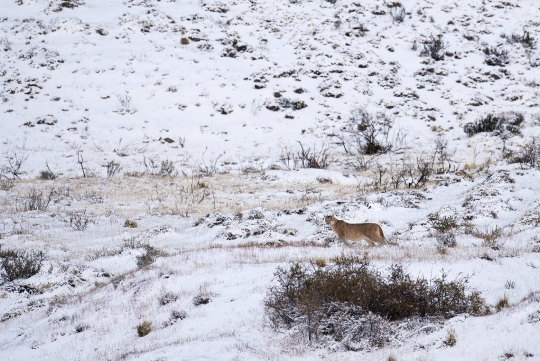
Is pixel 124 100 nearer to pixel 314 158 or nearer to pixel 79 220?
pixel 314 158

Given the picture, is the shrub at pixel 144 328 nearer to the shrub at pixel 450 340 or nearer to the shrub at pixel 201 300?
the shrub at pixel 201 300

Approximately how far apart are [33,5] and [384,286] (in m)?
31.9

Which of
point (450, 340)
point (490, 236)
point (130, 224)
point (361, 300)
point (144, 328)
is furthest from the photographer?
point (130, 224)

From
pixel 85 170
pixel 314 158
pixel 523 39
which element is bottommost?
pixel 85 170

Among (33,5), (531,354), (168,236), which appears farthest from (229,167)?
(33,5)

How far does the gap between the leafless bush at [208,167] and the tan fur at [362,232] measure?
Result: 412 inches

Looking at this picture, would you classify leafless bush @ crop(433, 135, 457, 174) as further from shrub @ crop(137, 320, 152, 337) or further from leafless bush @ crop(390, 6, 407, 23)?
shrub @ crop(137, 320, 152, 337)

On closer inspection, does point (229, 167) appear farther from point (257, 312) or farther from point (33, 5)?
point (33, 5)

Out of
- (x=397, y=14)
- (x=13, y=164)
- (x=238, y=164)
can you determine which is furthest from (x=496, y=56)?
(x=13, y=164)

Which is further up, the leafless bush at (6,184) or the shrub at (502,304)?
the shrub at (502,304)

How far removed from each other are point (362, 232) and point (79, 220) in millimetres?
7389

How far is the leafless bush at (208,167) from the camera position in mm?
18703

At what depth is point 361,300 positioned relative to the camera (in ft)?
16.0

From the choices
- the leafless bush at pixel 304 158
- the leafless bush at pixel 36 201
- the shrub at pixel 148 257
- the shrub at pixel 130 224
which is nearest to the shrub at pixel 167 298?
the shrub at pixel 148 257
